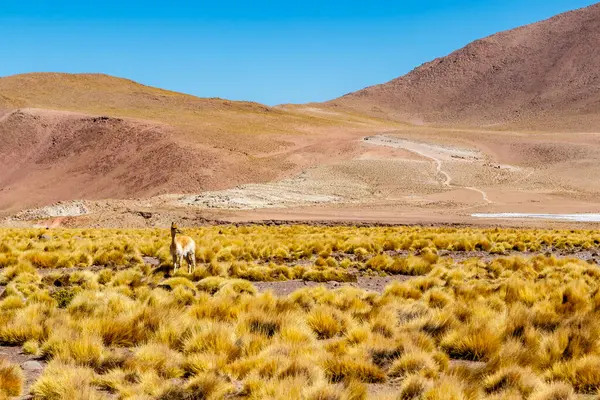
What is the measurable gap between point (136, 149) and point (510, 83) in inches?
4541

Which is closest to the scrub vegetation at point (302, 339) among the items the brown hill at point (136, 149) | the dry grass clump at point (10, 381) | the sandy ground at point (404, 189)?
the dry grass clump at point (10, 381)

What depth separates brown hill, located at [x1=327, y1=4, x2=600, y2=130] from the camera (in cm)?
13375

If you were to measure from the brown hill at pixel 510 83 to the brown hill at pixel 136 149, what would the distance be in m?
60.7


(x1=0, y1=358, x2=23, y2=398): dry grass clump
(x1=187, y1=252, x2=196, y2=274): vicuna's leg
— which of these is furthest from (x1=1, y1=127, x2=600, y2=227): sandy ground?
(x1=0, y1=358, x2=23, y2=398): dry grass clump

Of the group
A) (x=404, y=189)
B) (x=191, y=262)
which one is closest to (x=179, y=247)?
(x=191, y=262)

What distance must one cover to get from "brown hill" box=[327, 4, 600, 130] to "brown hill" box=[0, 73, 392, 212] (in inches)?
2392

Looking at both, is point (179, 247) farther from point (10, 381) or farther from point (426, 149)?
point (426, 149)

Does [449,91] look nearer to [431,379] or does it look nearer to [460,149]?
[460,149]

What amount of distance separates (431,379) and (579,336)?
2207 mm

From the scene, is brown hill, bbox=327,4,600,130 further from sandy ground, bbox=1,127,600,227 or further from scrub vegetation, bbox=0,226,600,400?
scrub vegetation, bbox=0,226,600,400

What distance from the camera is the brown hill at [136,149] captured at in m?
58.9

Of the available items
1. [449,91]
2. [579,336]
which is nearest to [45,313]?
[579,336]

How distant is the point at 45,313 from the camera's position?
7.76m

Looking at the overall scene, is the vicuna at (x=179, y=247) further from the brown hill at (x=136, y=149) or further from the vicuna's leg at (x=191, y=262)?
the brown hill at (x=136, y=149)
